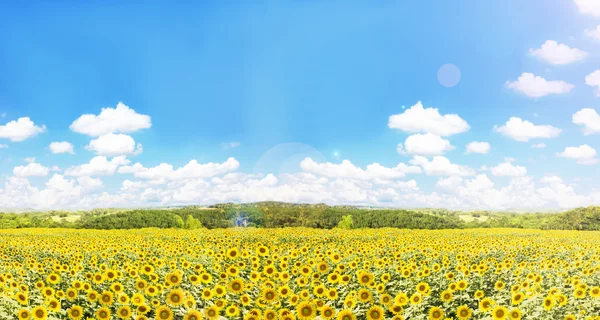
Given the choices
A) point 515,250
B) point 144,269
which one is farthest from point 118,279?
point 515,250

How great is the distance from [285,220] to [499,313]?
33.9 m

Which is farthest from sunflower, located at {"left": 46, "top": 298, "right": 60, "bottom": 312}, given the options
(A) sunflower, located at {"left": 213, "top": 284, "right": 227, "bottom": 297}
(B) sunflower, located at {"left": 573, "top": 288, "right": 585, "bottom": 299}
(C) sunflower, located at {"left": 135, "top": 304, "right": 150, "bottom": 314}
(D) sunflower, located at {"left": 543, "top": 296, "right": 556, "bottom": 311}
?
(B) sunflower, located at {"left": 573, "top": 288, "right": 585, "bottom": 299}

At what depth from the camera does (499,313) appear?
627 cm

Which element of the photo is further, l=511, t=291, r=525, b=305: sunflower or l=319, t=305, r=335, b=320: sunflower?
l=511, t=291, r=525, b=305: sunflower

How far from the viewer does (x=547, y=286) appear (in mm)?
9422

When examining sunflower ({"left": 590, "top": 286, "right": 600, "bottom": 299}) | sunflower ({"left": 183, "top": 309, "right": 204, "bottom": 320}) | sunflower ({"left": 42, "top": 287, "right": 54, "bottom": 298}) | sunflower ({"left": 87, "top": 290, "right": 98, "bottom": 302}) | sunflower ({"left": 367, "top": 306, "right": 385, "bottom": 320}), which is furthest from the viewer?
sunflower ({"left": 590, "top": 286, "right": 600, "bottom": 299})

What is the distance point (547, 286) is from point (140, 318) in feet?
28.0

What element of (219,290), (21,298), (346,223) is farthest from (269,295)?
(346,223)

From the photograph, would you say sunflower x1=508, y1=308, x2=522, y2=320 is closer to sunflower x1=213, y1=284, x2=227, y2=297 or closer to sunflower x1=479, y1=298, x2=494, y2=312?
sunflower x1=479, y1=298, x2=494, y2=312

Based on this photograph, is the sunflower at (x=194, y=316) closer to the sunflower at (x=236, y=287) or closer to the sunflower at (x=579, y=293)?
the sunflower at (x=236, y=287)

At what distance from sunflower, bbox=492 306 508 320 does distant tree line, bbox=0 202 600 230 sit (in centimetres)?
3108

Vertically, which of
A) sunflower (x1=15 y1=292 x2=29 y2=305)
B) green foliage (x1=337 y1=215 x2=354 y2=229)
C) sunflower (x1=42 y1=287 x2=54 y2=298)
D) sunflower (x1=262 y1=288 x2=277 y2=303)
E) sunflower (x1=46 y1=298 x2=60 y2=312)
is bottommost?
sunflower (x1=46 y1=298 x2=60 y2=312)

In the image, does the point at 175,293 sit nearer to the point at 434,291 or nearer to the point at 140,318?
the point at 140,318

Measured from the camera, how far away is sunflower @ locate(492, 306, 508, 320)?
245 inches
